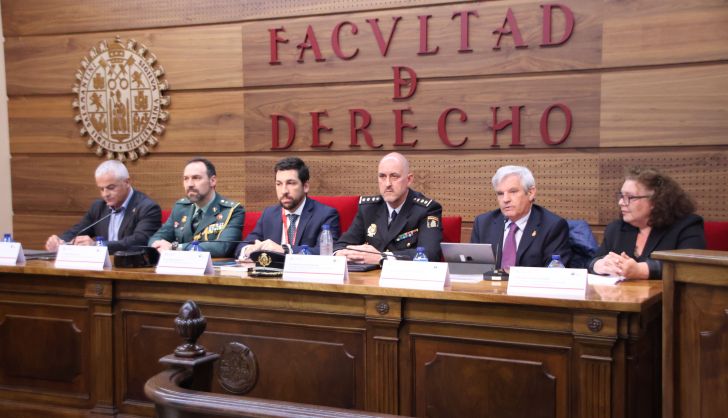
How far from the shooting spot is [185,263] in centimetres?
337

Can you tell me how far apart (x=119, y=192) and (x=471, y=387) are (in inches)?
113

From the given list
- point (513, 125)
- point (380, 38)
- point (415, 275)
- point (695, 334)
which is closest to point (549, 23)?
point (513, 125)

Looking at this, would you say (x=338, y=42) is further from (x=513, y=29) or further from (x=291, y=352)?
(x=291, y=352)

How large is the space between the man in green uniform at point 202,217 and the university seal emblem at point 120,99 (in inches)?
53.6

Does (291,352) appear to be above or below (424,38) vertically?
below

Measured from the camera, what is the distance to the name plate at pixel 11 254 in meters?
3.76

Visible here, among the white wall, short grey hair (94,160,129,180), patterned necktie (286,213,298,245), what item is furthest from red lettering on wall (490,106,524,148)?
the white wall

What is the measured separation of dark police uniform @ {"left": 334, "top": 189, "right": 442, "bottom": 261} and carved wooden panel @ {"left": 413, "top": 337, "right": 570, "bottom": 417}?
95cm

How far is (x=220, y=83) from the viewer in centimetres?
542

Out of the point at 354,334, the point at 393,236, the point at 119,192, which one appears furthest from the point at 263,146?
the point at 354,334

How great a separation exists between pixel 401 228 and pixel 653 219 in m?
1.25

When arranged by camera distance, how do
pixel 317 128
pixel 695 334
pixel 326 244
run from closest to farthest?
pixel 695 334
pixel 326 244
pixel 317 128

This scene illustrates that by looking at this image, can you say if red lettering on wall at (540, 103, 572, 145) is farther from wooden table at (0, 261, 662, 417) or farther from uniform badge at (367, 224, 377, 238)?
wooden table at (0, 261, 662, 417)

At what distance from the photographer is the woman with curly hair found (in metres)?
3.29
